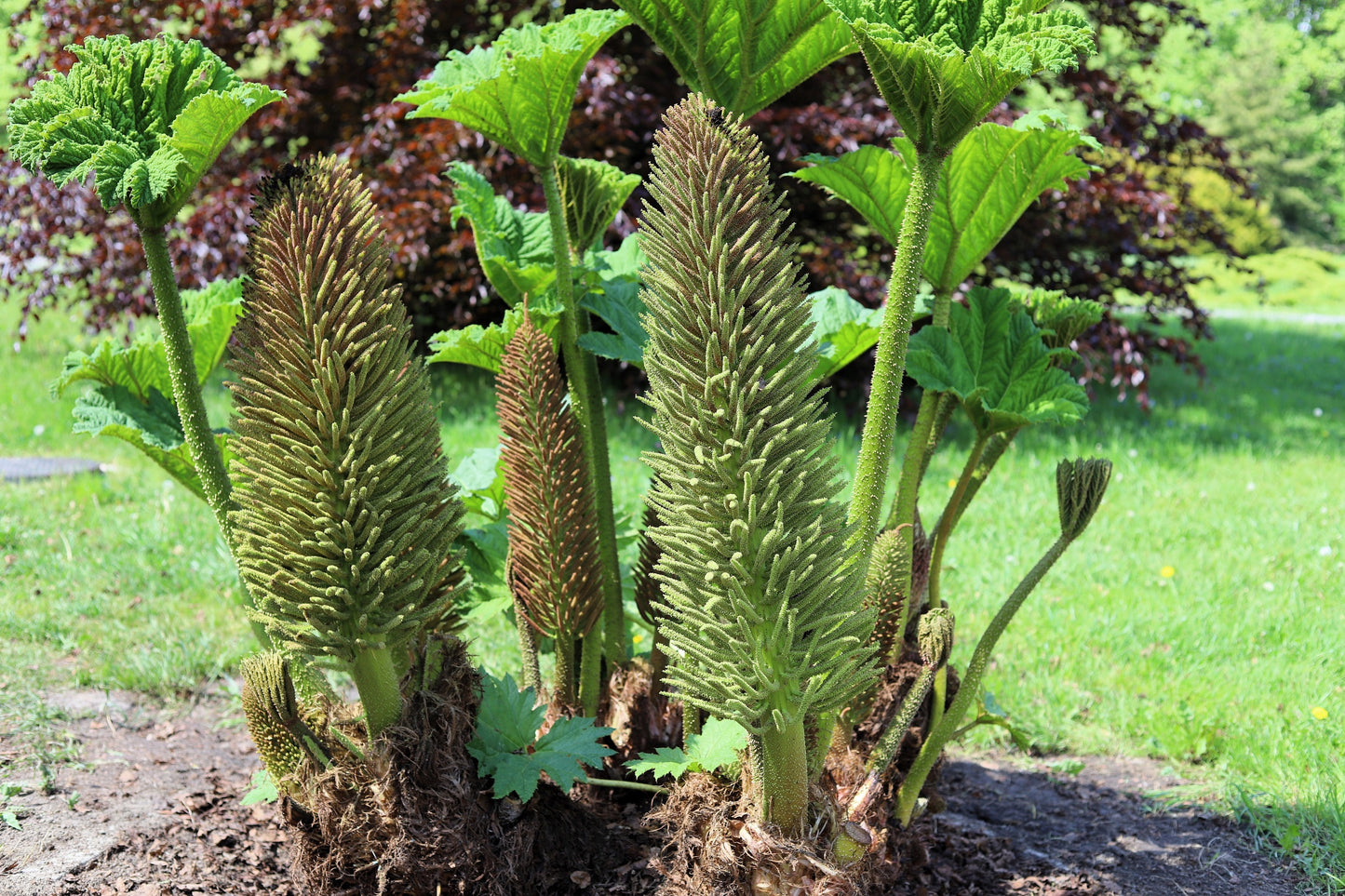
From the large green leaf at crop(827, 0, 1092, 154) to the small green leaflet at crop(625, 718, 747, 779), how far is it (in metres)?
1.04

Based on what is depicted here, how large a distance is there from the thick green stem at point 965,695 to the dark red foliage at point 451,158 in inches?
195

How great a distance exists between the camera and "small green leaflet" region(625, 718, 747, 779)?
177 centimetres

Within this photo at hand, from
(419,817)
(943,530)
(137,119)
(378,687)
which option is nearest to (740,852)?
(419,817)

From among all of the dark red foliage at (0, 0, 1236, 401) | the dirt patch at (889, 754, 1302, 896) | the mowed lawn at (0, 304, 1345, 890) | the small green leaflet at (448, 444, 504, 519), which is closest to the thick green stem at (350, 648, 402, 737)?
the small green leaflet at (448, 444, 504, 519)

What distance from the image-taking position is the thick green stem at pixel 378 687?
5.87 ft

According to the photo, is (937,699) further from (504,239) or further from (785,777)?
(504,239)

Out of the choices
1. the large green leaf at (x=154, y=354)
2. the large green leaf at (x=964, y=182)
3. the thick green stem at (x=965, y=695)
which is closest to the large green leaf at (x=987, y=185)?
the large green leaf at (x=964, y=182)

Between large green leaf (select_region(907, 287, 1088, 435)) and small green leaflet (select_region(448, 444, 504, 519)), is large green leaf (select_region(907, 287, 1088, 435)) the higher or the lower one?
the higher one

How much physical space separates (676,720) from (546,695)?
31 centimetres

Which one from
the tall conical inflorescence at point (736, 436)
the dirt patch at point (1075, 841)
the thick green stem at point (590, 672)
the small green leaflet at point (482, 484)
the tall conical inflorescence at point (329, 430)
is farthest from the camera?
the small green leaflet at point (482, 484)

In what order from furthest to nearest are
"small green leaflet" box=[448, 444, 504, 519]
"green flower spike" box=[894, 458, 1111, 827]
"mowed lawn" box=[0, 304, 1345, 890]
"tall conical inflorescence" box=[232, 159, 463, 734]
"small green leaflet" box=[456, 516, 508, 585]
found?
"mowed lawn" box=[0, 304, 1345, 890], "small green leaflet" box=[448, 444, 504, 519], "small green leaflet" box=[456, 516, 508, 585], "green flower spike" box=[894, 458, 1111, 827], "tall conical inflorescence" box=[232, 159, 463, 734]

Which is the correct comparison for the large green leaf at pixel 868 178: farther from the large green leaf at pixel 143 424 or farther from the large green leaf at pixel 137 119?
the large green leaf at pixel 143 424

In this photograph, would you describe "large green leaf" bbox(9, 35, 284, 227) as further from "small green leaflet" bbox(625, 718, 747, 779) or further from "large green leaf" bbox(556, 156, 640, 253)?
"small green leaflet" bbox(625, 718, 747, 779)

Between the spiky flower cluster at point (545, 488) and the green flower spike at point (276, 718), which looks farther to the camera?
the spiky flower cluster at point (545, 488)
